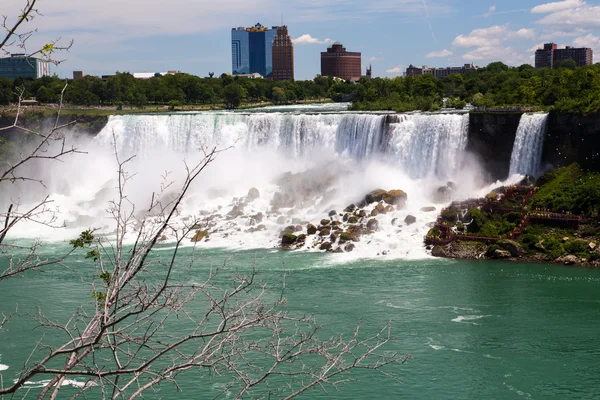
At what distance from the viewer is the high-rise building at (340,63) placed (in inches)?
5217

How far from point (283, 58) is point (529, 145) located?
11389 centimetres

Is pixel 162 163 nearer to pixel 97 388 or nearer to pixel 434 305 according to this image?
pixel 434 305

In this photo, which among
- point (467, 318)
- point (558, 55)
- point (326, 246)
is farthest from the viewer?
point (558, 55)

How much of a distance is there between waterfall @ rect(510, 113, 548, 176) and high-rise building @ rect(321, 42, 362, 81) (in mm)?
103818

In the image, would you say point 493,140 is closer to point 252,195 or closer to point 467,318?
point 252,195

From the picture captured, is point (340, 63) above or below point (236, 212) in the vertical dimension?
above

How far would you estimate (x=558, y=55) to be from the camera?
302ft

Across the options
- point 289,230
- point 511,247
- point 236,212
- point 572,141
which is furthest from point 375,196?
point 572,141

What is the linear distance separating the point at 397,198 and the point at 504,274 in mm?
7783

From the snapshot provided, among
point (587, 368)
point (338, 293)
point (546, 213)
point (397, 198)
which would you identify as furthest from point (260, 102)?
point (587, 368)

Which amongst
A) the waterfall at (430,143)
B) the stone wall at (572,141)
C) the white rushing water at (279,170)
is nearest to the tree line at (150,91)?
the white rushing water at (279,170)

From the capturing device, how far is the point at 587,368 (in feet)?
46.5

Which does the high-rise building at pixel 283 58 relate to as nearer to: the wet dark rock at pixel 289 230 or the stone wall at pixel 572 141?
the stone wall at pixel 572 141

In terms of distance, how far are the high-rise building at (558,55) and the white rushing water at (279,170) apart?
63.9 metres
